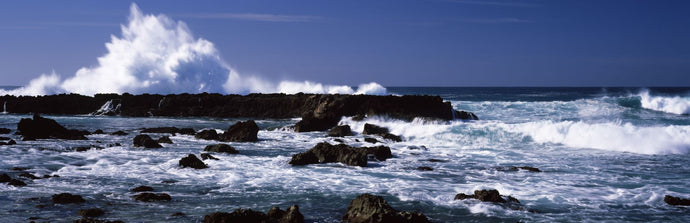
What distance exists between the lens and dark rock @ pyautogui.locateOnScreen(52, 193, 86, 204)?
8.85m

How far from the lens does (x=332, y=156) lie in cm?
1430

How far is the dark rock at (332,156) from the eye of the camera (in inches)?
543

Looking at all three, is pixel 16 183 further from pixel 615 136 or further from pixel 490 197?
pixel 615 136

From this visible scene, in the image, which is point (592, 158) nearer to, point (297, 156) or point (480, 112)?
point (297, 156)

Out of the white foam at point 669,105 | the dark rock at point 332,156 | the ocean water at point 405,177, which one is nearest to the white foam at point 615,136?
the ocean water at point 405,177

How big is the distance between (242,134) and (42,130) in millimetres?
6951

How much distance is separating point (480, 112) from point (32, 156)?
31.5 metres

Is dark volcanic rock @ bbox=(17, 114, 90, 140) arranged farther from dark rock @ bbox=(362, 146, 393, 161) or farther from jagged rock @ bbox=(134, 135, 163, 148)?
dark rock @ bbox=(362, 146, 393, 161)

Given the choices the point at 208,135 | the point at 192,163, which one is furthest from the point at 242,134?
the point at 192,163

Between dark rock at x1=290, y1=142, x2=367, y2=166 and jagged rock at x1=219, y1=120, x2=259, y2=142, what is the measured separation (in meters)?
6.33

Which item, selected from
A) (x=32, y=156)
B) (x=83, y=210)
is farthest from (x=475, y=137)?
(x=83, y=210)

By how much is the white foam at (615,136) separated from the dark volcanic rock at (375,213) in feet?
43.5

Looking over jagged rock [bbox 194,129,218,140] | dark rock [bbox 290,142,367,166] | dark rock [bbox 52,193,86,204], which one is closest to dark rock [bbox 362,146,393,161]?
dark rock [bbox 290,142,367,166]

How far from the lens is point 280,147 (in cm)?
1861
